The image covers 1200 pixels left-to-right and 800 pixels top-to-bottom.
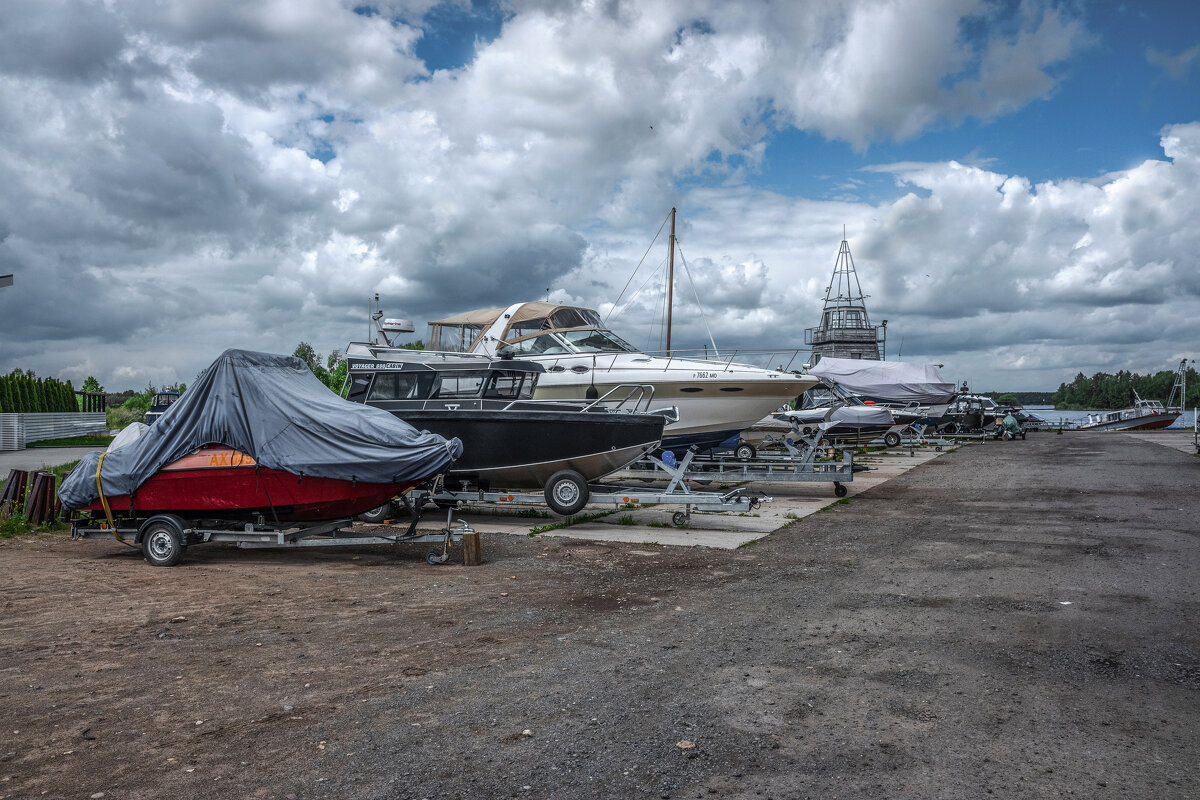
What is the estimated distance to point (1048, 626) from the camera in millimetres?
6020

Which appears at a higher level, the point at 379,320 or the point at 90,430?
the point at 379,320

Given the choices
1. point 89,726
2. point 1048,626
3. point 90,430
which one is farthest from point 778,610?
point 90,430

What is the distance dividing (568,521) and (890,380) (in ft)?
82.4

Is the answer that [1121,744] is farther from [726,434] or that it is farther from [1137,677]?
[726,434]

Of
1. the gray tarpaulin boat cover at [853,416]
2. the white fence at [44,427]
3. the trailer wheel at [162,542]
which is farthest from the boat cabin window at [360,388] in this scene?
the white fence at [44,427]

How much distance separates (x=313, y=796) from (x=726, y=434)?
44.5ft

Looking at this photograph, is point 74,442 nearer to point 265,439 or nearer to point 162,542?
point 162,542

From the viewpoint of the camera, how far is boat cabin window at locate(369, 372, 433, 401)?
12945mm

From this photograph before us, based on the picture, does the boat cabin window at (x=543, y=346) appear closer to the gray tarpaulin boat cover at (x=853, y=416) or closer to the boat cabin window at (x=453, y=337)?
the boat cabin window at (x=453, y=337)

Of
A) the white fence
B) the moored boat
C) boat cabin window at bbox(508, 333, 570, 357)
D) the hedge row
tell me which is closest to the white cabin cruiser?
boat cabin window at bbox(508, 333, 570, 357)

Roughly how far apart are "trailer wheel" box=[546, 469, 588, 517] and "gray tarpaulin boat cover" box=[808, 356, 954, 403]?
23127 millimetres

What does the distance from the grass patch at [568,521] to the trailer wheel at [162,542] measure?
427 centimetres

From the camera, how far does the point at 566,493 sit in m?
11.2

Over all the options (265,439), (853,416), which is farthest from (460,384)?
(853,416)
